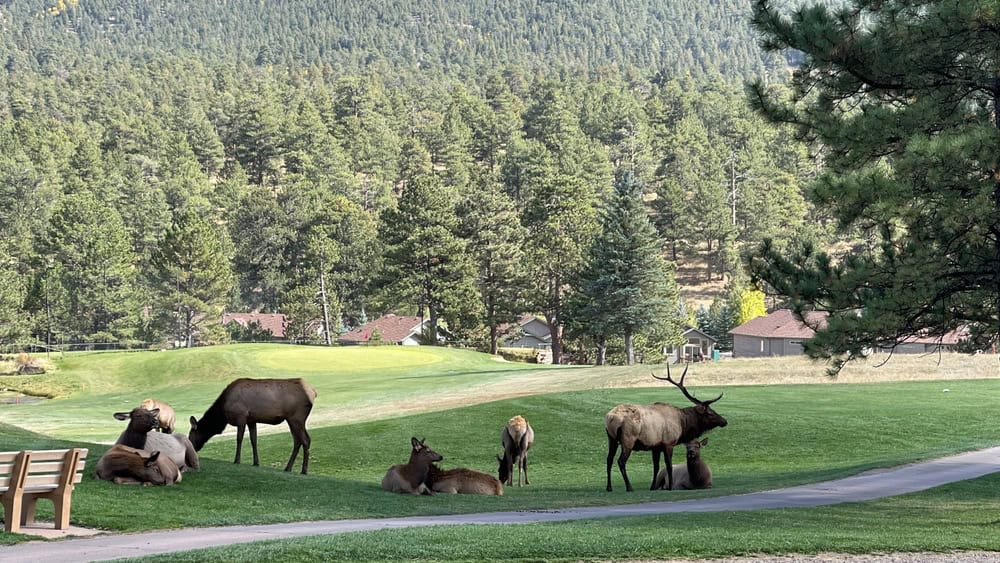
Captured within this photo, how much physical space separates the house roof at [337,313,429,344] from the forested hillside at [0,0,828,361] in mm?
2254

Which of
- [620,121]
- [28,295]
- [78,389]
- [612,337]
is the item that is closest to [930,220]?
[78,389]

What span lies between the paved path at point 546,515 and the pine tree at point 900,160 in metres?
2.75

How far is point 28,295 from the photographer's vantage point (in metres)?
88.1

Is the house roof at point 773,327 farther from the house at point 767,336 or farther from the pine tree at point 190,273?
the pine tree at point 190,273

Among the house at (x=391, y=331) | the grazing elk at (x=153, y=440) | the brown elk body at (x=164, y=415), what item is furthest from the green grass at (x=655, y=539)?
the house at (x=391, y=331)

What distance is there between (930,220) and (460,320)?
6700cm

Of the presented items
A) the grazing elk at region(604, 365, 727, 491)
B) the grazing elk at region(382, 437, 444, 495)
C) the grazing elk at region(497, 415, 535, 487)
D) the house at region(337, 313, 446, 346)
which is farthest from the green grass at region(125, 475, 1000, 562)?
the house at region(337, 313, 446, 346)

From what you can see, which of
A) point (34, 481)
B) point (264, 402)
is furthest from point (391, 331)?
point (34, 481)

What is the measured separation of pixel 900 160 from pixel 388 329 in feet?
292

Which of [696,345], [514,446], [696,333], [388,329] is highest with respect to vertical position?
[388,329]

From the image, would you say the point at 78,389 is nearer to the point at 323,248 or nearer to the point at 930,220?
the point at 323,248

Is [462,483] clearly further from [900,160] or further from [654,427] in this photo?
[900,160]

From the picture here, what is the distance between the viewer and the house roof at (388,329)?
10319 centimetres

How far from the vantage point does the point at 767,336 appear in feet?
300
